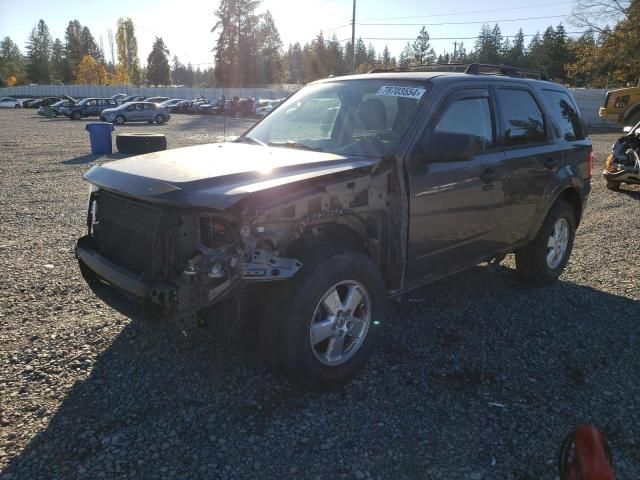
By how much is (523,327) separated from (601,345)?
0.60 metres

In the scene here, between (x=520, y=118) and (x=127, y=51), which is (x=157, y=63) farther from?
(x=520, y=118)

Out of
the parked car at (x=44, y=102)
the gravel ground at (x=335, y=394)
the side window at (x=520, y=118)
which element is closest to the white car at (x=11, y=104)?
the parked car at (x=44, y=102)

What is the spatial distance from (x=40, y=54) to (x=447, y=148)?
122m

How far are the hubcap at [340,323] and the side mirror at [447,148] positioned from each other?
109 cm

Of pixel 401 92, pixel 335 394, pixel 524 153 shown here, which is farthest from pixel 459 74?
pixel 335 394

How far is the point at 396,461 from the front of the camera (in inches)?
110

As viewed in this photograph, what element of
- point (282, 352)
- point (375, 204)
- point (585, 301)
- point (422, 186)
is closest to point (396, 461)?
point (282, 352)

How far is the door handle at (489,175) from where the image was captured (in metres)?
4.27

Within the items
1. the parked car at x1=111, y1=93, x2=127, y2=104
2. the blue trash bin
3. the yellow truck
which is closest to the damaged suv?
the blue trash bin

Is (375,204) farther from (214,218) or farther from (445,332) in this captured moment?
(445,332)

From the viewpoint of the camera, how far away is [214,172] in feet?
10.6

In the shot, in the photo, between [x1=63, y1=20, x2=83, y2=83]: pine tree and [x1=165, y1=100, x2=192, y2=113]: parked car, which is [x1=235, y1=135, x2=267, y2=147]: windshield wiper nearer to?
[x1=165, y1=100, x2=192, y2=113]: parked car

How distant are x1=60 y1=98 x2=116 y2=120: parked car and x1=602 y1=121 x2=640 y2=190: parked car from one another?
37.2 metres

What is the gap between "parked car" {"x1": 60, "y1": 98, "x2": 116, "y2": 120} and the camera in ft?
127
